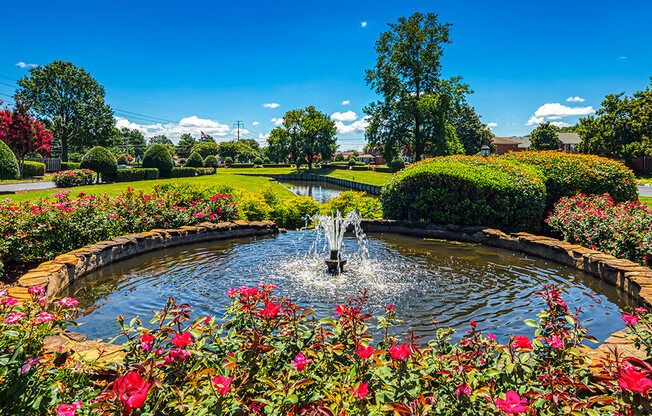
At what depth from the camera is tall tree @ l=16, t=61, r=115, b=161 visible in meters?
41.2

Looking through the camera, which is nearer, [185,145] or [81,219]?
[81,219]

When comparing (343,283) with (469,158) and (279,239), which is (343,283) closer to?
(279,239)

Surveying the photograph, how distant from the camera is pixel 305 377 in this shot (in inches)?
86.3

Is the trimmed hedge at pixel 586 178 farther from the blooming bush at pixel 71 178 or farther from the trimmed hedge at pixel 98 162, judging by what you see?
the trimmed hedge at pixel 98 162

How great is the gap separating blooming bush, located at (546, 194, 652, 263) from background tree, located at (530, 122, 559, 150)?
65177mm

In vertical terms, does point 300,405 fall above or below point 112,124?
below

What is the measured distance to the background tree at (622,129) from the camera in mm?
38406

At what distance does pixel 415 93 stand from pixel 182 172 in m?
24.5

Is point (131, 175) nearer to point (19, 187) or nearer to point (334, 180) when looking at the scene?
point (19, 187)

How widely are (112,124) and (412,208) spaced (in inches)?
1867

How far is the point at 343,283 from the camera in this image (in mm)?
6500

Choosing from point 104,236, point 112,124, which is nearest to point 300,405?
point 104,236

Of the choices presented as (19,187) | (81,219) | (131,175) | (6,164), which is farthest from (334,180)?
(81,219)

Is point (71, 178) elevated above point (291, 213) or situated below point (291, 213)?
above
